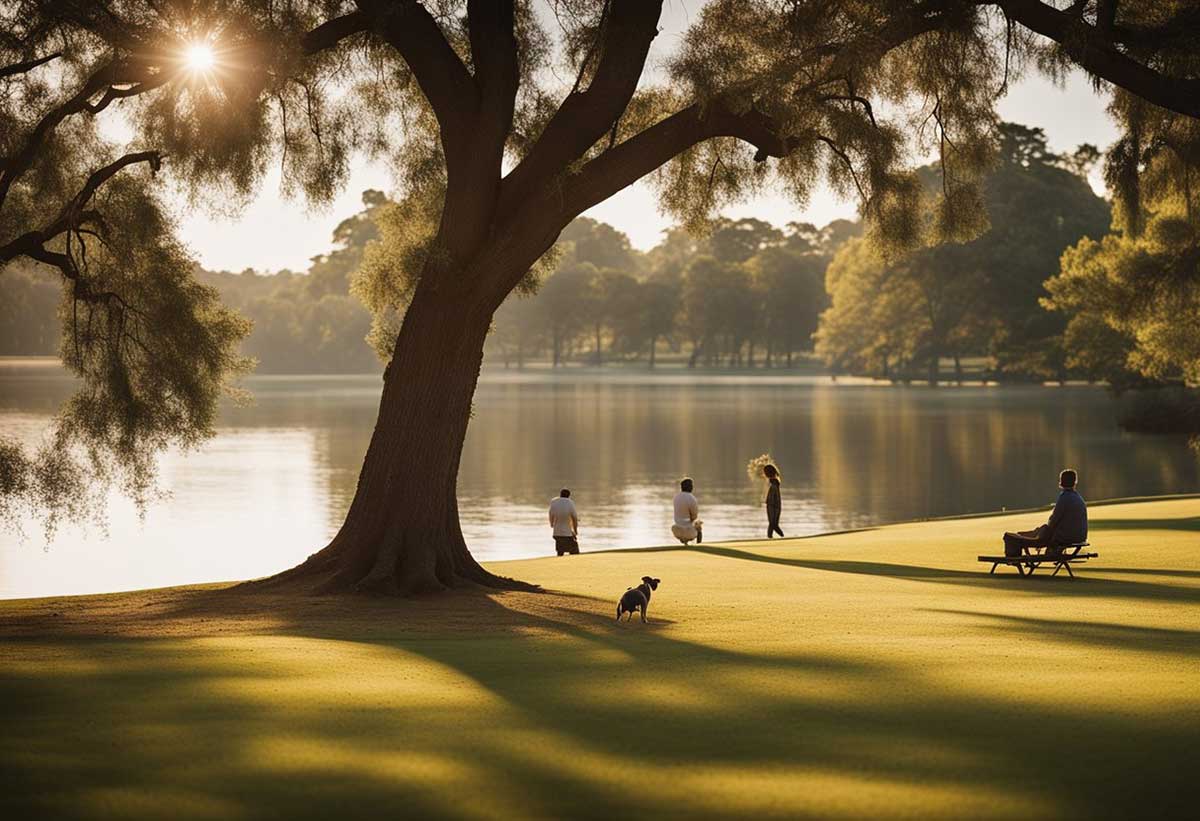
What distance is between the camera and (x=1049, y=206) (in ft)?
349

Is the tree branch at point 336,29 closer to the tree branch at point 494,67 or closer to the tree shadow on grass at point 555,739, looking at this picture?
the tree branch at point 494,67

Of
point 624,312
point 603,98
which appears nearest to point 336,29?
point 603,98

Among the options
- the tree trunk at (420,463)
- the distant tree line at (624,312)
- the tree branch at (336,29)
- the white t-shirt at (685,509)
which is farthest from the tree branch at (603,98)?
the distant tree line at (624,312)

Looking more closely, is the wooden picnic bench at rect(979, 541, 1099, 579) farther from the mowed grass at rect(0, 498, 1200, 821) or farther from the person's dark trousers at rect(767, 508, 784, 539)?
the person's dark trousers at rect(767, 508, 784, 539)

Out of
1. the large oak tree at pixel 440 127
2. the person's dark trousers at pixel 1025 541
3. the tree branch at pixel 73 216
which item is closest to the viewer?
the large oak tree at pixel 440 127

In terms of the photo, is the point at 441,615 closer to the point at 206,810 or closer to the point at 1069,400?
the point at 206,810

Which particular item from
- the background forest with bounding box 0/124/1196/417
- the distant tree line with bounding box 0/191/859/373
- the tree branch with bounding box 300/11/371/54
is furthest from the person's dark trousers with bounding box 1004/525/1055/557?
the distant tree line with bounding box 0/191/859/373

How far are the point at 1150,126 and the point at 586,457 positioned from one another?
3220 cm

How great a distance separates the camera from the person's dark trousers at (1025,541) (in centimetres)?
1614

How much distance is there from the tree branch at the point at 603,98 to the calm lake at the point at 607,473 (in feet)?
40.6

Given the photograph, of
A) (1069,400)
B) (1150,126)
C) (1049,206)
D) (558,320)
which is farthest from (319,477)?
(558,320)

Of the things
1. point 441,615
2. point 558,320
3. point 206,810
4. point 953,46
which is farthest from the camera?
point 558,320

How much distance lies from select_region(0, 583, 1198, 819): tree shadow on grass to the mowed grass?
22mm

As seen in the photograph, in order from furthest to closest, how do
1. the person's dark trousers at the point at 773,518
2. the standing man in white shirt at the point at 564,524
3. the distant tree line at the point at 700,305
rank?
the distant tree line at the point at 700,305
the person's dark trousers at the point at 773,518
the standing man in white shirt at the point at 564,524
